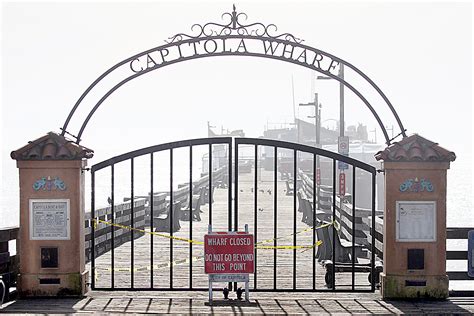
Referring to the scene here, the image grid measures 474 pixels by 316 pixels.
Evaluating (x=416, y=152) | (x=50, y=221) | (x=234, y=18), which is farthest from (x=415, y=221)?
(x=50, y=221)

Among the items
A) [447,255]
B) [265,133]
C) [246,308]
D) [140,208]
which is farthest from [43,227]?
[265,133]

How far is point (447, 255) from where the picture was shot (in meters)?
12.3

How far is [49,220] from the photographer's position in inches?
453

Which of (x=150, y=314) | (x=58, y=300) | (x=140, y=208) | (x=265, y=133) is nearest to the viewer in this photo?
(x=150, y=314)

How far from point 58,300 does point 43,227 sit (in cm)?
113

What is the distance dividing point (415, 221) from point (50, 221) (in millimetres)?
5571

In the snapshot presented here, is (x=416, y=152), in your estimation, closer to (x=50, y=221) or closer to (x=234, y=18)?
(x=234, y=18)

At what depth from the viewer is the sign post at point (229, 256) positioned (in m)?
11.1

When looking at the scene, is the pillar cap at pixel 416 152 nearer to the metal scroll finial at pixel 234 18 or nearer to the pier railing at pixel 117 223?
the metal scroll finial at pixel 234 18

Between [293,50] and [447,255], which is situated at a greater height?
[293,50]

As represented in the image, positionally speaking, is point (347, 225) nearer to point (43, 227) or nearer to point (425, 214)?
point (425, 214)

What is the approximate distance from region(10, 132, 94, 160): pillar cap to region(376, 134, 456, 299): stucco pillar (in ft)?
→ 15.3

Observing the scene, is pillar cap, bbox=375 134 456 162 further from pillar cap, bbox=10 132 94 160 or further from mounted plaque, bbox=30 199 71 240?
mounted plaque, bbox=30 199 71 240

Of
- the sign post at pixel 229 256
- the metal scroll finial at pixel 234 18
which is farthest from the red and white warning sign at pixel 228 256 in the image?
the metal scroll finial at pixel 234 18
